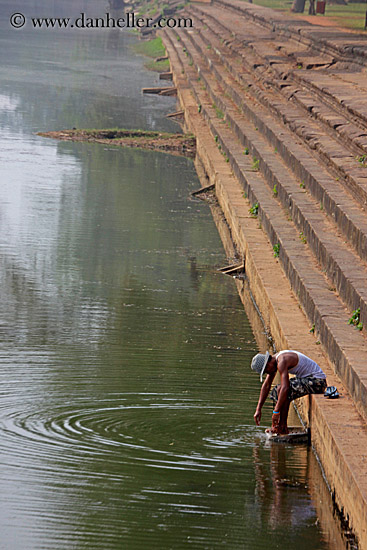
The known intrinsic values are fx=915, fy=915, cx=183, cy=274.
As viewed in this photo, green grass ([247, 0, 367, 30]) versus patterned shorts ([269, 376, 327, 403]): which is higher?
green grass ([247, 0, 367, 30])

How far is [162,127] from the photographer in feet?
65.3

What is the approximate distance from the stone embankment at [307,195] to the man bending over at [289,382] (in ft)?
0.41

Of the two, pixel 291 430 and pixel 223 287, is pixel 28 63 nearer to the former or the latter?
pixel 223 287

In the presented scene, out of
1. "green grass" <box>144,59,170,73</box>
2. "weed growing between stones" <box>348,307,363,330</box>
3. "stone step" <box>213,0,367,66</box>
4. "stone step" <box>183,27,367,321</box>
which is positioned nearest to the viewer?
"weed growing between stones" <box>348,307,363,330</box>

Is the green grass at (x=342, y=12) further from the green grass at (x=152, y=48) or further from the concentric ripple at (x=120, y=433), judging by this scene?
the concentric ripple at (x=120, y=433)

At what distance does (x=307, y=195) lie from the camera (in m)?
10.4

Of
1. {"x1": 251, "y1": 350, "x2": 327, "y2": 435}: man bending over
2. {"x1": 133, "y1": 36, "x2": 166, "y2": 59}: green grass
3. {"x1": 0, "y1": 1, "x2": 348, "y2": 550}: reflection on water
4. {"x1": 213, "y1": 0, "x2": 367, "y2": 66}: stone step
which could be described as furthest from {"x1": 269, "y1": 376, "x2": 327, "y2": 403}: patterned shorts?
{"x1": 133, "y1": 36, "x2": 166, "y2": 59}: green grass

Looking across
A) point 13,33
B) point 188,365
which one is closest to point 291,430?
point 188,365

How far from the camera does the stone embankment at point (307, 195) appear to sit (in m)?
5.91

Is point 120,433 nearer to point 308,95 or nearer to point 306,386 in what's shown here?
point 306,386

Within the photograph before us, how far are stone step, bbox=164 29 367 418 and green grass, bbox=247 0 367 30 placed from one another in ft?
49.9

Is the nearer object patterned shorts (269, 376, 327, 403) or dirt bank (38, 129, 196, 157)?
patterned shorts (269, 376, 327, 403)

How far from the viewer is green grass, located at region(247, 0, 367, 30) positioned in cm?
2844

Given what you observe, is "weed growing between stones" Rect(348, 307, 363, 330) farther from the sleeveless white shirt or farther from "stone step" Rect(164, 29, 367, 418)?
the sleeveless white shirt
